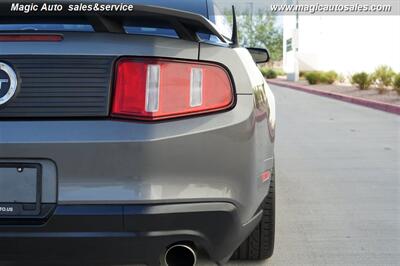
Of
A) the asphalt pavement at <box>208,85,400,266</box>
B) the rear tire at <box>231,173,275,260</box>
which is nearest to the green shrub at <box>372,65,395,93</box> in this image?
the asphalt pavement at <box>208,85,400,266</box>

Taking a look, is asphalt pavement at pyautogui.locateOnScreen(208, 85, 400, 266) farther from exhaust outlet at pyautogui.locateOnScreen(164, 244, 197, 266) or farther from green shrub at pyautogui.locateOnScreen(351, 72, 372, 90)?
green shrub at pyautogui.locateOnScreen(351, 72, 372, 90)

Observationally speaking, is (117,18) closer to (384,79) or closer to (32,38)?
(32,38)

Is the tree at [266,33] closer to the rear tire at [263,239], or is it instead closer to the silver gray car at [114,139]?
the rear tire at [263,239]

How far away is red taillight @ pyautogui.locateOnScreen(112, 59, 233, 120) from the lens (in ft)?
6.73

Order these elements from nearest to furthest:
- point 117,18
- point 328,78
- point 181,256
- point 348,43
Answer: point 117,18
point 181,256
point 328,78
point 348,43

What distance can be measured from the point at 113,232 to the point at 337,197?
332 centimetres

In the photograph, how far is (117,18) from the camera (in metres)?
2.08

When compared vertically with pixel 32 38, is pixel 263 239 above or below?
below

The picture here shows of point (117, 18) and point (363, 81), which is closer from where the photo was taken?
point (117, 18)

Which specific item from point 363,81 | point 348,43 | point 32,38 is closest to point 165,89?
point 32,38

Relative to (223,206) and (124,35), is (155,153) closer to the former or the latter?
(223,206)

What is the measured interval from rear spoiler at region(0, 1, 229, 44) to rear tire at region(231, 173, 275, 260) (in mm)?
1245

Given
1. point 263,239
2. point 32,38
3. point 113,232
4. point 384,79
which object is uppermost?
point 384,79

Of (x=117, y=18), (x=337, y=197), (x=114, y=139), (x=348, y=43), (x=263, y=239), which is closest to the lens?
(x=114, y=139)
